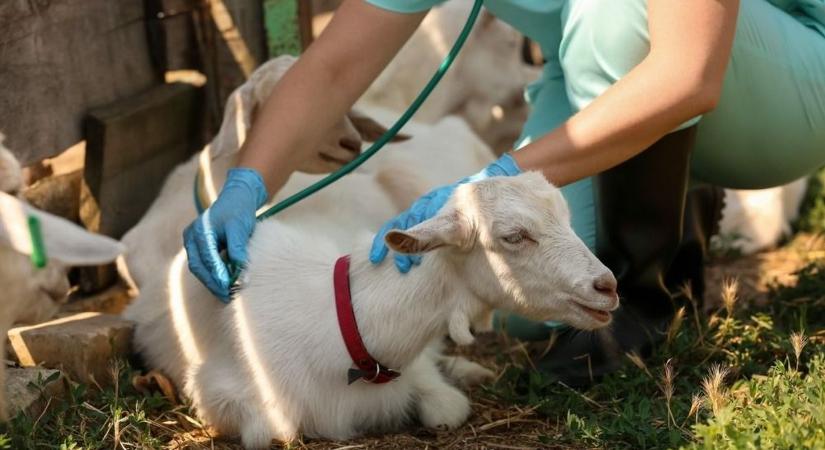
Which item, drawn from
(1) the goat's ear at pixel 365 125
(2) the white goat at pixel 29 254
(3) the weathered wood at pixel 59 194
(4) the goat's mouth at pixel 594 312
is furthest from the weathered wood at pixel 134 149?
(4) the goat's mouth at pixel 594 312

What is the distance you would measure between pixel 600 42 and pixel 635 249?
1.84 ft

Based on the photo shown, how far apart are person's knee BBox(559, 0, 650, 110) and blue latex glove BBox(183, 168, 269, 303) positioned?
0.85m

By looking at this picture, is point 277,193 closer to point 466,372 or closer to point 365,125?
point 365,125

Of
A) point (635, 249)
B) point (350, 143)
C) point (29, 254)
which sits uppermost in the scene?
point (29, 254)

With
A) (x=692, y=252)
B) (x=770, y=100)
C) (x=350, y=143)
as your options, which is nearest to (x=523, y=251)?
(x=770, y=100)

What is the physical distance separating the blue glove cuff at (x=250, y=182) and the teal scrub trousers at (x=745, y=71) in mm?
530

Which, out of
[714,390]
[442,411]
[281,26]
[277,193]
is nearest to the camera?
[714,390]

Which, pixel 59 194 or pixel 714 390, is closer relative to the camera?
pixel 714 390

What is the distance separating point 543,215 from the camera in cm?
241

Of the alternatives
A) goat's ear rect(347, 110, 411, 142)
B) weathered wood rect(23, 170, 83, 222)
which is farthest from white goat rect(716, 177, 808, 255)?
weathered wood rect(23, 170, 83, 222)

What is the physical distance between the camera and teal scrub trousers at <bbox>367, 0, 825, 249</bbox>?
2.83m

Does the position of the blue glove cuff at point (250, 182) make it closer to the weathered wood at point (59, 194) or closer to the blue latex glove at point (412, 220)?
the blue latex glove at point (412, 220)

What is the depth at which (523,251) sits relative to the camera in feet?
7.89

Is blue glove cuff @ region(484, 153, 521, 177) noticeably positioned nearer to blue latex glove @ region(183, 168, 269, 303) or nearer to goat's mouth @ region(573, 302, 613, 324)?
goat's mouth @ region(573, 302, 613, 324)
